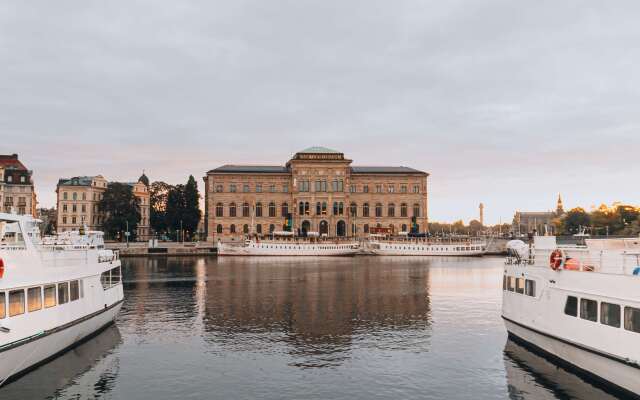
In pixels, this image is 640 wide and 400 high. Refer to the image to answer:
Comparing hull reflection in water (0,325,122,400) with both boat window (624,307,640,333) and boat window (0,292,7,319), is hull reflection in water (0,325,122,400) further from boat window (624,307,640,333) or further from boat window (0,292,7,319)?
boat window (624,307,640,333)

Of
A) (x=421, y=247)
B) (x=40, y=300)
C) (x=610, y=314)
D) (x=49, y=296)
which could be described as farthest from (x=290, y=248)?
(x=610, y=314)

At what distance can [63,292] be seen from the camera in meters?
27.0

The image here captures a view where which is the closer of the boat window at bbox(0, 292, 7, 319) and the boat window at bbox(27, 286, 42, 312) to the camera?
the boat window at bbox(0, 292, 7, 319)

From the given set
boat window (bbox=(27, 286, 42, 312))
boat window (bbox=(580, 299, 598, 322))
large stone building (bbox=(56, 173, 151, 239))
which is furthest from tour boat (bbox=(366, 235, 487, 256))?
boat window (bbox=(27, 286, 42, 312))

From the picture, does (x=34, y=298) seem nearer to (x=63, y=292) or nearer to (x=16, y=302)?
(x=16, y=302)

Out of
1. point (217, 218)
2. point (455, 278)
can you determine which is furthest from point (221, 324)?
point (217, 218)

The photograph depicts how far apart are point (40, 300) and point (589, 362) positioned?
24.4m

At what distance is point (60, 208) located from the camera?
148250mm

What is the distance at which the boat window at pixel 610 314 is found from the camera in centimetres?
2091

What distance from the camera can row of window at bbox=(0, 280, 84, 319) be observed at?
22141 mm

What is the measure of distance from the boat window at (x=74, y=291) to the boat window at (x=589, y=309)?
24.7m

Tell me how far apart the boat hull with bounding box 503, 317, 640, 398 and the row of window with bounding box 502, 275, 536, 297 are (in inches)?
74.4

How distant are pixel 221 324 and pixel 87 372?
474 inches

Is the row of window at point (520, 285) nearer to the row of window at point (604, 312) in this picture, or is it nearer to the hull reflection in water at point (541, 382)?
the hull reflection in water at point (541, 382)
